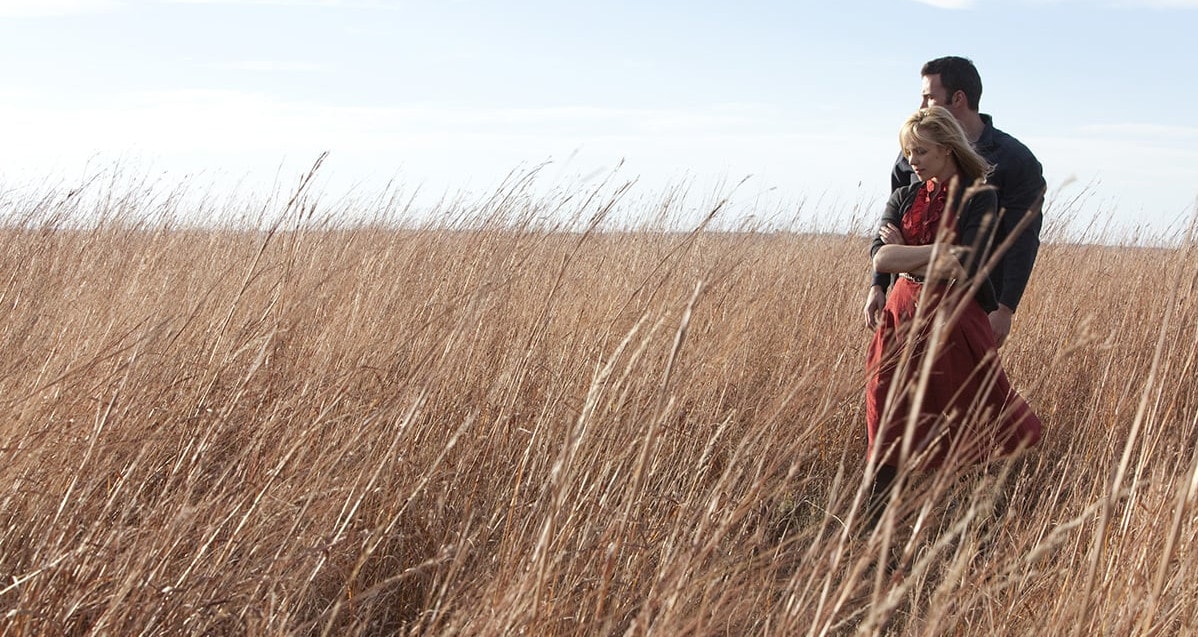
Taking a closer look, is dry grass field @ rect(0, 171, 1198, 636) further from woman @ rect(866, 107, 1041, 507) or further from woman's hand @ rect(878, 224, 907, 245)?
woman's hand @ rect(878, 224, 907, 245)

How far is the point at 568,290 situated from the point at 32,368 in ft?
6.21

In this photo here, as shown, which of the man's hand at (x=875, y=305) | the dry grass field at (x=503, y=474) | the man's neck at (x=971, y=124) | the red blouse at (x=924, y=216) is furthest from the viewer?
the man's neck at (x=971, y=124)

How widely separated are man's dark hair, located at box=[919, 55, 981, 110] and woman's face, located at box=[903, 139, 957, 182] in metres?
0.57

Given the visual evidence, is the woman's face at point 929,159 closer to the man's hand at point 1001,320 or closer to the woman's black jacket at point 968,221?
the woman's black jacket at point 968,221

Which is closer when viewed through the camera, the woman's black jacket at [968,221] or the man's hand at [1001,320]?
the woman's black jacket at [968,221]

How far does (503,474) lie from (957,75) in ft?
6.65

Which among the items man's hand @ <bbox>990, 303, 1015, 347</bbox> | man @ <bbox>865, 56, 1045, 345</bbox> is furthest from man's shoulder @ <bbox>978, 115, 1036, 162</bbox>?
man's hand @ <bbox>990, 303, 1015, 347</bbox>

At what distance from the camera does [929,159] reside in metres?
2.68

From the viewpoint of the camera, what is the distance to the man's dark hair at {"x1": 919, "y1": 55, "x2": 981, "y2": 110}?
3158 millimetres

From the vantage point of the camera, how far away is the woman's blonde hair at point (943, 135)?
2658 millimetres

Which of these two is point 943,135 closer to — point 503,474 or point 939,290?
point 939,290

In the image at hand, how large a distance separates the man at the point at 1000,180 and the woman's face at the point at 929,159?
1.37ft

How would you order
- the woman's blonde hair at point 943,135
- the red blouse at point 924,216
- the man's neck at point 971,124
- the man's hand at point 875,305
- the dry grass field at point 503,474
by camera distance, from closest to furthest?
the dry grass field at point 503,474 → the woman's blonde hair at point 943,135 → the red blouse at point 924,216 → the man's hand at point 875,305 → the man's neck at point 971,124

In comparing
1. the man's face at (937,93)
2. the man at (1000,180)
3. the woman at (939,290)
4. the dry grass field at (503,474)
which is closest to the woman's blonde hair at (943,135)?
the woman at (939,290)
